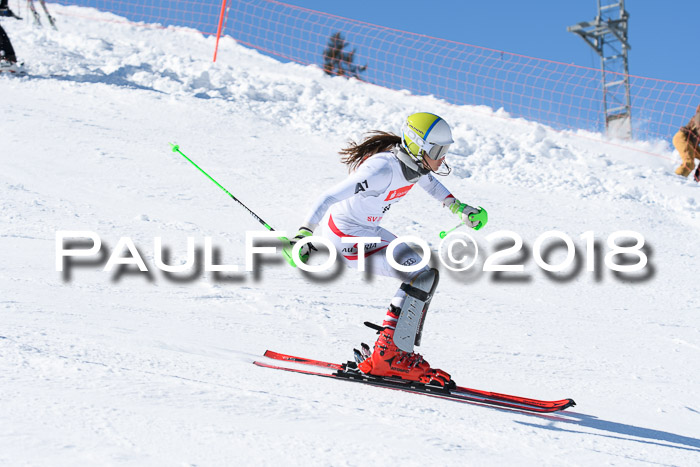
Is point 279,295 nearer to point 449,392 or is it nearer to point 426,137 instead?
point 449,392

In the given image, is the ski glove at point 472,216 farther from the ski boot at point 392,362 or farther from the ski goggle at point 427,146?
the ski boot at point 392,362

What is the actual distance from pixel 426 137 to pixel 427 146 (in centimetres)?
5

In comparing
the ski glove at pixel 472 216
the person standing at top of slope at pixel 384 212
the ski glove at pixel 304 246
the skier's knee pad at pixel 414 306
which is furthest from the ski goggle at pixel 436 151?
the ski glove at pixel 304 246

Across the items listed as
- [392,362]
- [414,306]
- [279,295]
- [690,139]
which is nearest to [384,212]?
[414,306]

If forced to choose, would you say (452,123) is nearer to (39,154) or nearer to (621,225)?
(621,225)

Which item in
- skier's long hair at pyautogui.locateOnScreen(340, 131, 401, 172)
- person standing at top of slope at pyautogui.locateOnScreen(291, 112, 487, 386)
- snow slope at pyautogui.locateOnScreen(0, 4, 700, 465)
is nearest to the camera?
snow slope at pyautogui.locateOnScreen(0, 4, 700, 465)

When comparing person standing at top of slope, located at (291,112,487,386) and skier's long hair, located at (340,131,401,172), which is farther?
skier's long hair, located at (340,131,401,172)

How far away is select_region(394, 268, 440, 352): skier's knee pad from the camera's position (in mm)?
3936

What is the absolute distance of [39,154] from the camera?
8.71 meters

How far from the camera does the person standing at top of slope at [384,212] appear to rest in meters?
3.91

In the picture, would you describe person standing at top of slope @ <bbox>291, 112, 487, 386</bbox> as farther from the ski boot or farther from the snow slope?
the snow slope

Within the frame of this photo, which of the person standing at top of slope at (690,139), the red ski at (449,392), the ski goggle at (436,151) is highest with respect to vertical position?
the person standing at top of slope at (690,139)

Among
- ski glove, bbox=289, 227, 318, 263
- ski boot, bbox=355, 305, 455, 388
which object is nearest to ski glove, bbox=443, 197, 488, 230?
ski boot, bbox=355, 305, 455, 388

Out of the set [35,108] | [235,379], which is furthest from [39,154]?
[235,379]
